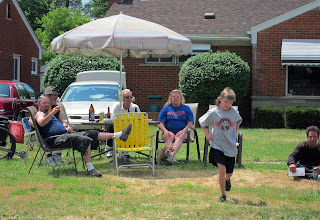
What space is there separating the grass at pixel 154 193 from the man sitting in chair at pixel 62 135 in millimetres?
366

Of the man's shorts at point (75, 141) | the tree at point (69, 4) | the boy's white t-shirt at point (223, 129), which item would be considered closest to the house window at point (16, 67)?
the man's shorts at point (75, 141)

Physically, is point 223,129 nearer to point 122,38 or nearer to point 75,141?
point 75,141

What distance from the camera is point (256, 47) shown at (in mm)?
19453

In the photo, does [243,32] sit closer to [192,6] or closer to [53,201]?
[192,6]

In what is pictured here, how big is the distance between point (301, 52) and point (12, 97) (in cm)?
1015

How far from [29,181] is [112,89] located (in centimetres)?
654

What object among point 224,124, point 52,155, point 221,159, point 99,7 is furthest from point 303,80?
point 99,7

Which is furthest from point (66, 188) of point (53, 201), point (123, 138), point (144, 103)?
point (144, 103)

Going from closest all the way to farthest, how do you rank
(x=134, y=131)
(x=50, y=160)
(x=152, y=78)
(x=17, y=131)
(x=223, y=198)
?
(x=223, y=198) → (x=134, y=131) → (x=50, y=160) → (x=17, y=131) → (x=152, y=78)

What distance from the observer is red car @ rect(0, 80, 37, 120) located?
14.6m

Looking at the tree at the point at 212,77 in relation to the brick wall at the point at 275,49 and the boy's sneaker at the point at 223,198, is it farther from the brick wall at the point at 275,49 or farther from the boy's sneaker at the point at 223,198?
the boy's sneaker at the point at 223,198

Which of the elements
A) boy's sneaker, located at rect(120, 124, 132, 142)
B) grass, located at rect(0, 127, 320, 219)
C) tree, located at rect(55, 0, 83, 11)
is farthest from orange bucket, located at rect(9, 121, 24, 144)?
tree, located at rect(55, 0, 83, 11)

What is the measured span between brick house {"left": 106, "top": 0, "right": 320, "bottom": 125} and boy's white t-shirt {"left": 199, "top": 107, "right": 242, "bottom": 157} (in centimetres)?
1277

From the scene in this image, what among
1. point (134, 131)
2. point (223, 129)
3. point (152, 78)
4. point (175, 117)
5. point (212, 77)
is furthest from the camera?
point (152, 78)
